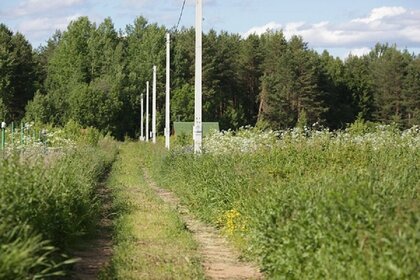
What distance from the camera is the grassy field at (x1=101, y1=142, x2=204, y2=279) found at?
11.5 metres

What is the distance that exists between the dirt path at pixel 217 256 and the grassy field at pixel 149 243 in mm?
234

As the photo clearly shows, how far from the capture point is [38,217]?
32.1 ft

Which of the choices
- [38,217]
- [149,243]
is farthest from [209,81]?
[38,217]

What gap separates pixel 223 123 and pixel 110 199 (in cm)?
7044

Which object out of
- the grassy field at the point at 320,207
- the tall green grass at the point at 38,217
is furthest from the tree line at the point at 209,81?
the tall green grass at the point at 38,217

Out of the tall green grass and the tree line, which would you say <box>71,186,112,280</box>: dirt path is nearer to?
the tall green grass

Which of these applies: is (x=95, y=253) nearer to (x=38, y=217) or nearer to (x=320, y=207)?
(x=38, y=217)

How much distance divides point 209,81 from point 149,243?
7510 centimetres

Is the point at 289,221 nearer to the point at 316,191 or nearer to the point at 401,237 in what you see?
the point at 316,191

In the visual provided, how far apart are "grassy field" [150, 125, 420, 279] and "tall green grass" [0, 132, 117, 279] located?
8.83 feet

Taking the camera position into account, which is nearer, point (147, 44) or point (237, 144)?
point (237, 144)

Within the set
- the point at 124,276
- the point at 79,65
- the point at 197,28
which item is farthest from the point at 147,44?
the point at 124,276

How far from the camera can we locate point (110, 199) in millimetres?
21531

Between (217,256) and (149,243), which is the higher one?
(149,243)
